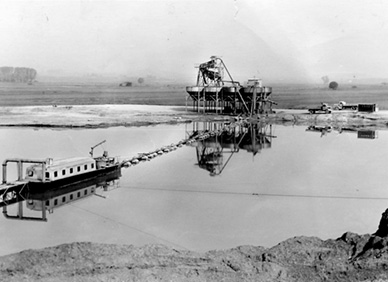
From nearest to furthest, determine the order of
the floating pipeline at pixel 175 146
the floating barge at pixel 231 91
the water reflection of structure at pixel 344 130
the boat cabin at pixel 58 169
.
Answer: the boat cabin at pixel 58 169 → the floating pipeline at pixel 175 146 → the water reflection of structure at pixel 344 130 → the floating barge at pixel 231 91

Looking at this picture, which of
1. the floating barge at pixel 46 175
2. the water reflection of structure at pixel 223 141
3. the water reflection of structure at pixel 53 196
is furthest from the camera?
the water reflection of structure at pixel 223 141

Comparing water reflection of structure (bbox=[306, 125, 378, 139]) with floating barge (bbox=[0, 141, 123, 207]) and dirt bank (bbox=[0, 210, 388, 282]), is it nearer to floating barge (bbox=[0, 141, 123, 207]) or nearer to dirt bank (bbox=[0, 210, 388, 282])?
floating barge (bbox=[0, 141, 123, 207])

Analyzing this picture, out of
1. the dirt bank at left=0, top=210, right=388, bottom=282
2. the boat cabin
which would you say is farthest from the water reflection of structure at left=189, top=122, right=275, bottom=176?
the dirt bank at left=0, top=210, right=388, bottom=282

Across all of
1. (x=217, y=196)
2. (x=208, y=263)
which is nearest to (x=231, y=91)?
(x=217, y=196)

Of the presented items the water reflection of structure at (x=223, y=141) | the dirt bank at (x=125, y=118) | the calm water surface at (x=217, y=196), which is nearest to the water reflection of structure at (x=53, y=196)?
the calm water surface at (x=217, y=196)

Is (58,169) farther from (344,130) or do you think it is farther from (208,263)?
(344,130)

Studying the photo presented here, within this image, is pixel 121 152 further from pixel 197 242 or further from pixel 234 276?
pixel 234 276

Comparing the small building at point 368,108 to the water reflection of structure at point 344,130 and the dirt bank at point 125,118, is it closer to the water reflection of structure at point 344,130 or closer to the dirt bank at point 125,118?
the dirt bank at point 125,118
